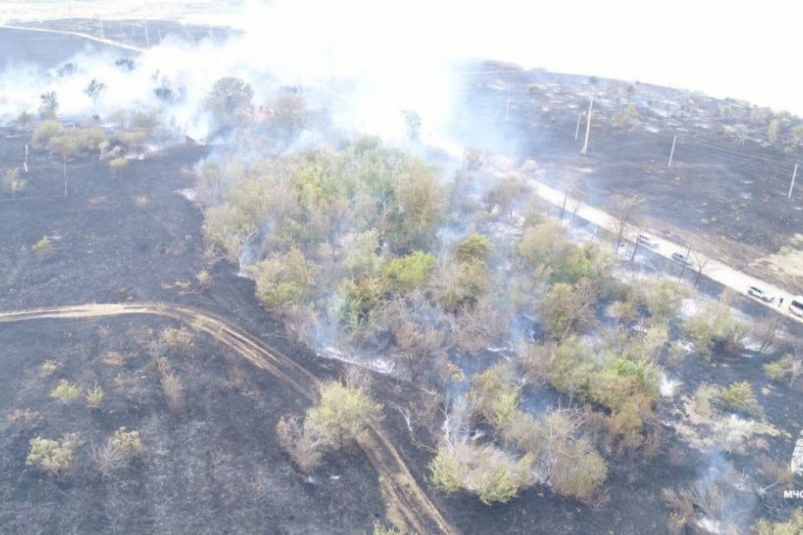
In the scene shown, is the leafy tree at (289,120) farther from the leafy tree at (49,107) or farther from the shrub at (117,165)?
the leafy tree at (49,107)

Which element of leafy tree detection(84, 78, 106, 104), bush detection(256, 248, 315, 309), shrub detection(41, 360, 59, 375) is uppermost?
leafy tree detection(84, 78, 106, 104)

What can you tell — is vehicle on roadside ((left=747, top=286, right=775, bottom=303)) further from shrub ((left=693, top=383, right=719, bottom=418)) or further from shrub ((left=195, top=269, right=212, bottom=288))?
shrub ((left=195, top=269, right=212, bottom=288))

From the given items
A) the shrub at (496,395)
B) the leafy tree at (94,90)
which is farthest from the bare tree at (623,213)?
the leafy tree at (94,90)

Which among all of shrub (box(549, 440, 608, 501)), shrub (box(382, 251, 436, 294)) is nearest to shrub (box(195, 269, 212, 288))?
shrub (box(382, 251, 436, 294))

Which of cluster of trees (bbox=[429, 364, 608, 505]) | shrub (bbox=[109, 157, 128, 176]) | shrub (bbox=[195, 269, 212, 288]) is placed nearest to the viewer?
cluster of trees (bbox=[429, 364, 608, 505])

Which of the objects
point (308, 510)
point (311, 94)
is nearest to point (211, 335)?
point (308, 510)

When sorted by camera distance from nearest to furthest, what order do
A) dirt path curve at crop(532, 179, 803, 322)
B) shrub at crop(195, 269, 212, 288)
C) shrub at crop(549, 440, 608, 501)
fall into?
1. shrub at crop(549, 440, 608, 501)
2. shrub at crop(195, 269, 212, 288)
3. dirt path curve at crop(532, 179, 803, 322)

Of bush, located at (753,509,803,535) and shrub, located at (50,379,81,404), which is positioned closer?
bush, located at (753,509,803,535)
